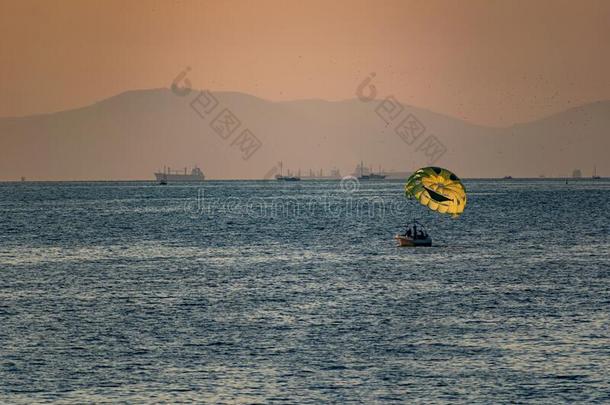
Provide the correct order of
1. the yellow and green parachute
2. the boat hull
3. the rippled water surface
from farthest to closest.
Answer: the yellow and green parachute
the boat hull
the rippled water surface

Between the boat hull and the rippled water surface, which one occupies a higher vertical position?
the boat hull

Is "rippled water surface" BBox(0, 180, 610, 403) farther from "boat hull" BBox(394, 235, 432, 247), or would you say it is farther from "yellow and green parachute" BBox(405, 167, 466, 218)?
"yellow and green parachute" BBox(405, 167, 466, 218)

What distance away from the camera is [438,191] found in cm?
13300

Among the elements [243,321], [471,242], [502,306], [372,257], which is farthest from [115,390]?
[471,242]

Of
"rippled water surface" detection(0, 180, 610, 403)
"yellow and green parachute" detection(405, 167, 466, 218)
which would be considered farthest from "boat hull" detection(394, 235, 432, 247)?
"yellow and green parachute" detection(405, 167, 466, 218)

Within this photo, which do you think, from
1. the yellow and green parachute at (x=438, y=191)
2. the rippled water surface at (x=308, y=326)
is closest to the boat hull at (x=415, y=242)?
the rippled water surface at (x=308, y=326)

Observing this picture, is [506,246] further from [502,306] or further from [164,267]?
[502,306]

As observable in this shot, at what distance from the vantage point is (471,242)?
459 feet

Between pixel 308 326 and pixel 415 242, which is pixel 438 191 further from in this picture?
pixel 308 326

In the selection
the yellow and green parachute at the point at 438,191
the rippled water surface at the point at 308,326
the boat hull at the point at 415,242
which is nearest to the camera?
the rippled water surface at the point at 308,326

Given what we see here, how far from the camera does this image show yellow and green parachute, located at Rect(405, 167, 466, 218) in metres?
131

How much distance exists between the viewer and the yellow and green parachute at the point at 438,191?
431 ft

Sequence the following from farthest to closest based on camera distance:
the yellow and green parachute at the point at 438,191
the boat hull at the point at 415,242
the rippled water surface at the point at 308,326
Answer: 1. the yellow and green parachute at the point at 438,191
2. the boat hull at the point at 415,242
3. the rippled water surface at the point at 308,326

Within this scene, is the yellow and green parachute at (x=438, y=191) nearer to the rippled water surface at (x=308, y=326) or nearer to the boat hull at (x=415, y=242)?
the boat hull at (x=415, y=242)
